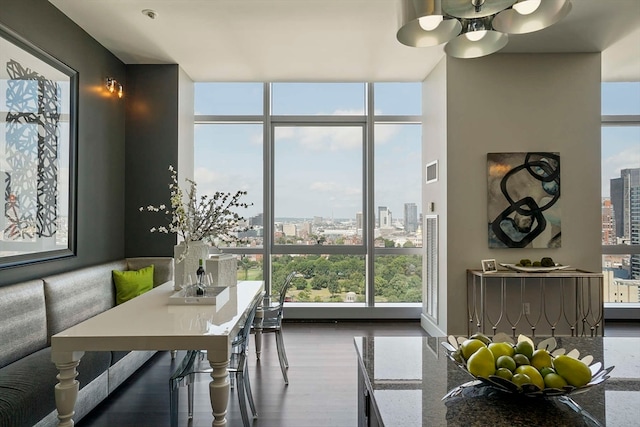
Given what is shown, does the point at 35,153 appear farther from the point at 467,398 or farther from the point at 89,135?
the point at 467,398

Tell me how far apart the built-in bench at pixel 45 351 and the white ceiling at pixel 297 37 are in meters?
2.12

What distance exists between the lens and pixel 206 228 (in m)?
3.04

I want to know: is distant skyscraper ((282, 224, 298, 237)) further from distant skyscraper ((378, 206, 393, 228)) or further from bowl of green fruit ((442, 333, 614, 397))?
bowl of green fruit ((442, 333, 614, 397))

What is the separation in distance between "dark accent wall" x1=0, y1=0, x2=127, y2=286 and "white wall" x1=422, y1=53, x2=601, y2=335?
335 centimetres

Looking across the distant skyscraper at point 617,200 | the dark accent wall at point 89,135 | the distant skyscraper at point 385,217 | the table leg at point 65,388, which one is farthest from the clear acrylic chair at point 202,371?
the distant skyscraper at point 617,200

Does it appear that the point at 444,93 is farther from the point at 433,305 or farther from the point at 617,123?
the point at 617,123

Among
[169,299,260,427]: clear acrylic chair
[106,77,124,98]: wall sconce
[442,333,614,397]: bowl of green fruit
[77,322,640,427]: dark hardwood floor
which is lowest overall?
[77,322,640,427]: dark hardwood floor

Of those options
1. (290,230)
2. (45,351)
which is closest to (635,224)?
(290,230)

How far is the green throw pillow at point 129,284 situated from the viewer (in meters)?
3.62

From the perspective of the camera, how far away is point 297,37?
3652mm

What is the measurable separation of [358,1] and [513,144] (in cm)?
210

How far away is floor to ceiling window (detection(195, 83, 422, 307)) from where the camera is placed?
518cm

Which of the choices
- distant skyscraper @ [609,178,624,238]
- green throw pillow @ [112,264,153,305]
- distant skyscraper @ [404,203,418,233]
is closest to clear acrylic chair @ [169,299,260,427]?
green throw pillow @ [112,264,153,305]

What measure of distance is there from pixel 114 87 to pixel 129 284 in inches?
77.2
